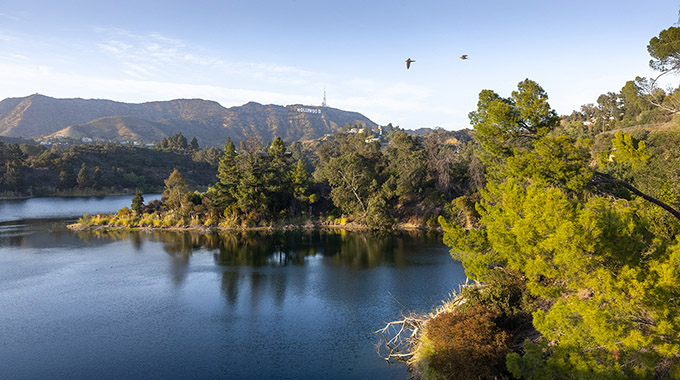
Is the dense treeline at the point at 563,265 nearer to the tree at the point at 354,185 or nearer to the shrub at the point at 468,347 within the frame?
the shrub at the point at 468,347

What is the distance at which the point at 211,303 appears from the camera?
25.8m

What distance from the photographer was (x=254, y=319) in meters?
23.0

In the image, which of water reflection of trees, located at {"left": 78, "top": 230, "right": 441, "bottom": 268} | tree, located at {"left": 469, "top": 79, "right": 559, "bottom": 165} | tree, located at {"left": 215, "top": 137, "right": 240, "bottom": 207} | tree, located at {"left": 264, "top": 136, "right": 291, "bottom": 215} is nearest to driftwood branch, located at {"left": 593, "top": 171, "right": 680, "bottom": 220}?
tree, located at {"left": 469, "top": 79, "right": 559, "bottom": 165}

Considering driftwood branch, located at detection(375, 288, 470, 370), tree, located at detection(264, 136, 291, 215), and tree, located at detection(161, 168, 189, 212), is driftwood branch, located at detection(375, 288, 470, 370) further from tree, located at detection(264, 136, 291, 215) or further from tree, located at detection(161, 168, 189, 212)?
tree, located at detection(161, 168, 189, 212)

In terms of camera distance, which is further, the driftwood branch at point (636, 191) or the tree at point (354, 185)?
the tree at point (354, 185)

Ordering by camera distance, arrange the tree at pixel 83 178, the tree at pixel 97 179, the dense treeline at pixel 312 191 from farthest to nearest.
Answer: the tree at pixel 97 179 → the tree at pixel 83 178 → the dense treeline at pixel 312 191

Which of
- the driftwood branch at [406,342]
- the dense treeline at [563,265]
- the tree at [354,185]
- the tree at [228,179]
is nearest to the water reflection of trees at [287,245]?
the tree at [354,185]

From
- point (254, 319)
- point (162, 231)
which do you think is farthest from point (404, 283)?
point (162, 231)

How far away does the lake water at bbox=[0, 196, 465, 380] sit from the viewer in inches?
704

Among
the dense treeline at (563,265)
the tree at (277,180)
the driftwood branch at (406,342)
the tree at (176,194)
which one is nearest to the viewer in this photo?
the dense treeline at (563,265)

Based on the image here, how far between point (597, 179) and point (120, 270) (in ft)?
111

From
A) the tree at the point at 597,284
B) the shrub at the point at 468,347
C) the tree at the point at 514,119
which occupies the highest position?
the tree at the point at 514,119

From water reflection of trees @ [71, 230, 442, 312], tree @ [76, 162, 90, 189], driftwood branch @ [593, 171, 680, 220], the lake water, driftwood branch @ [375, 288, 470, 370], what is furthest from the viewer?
tree @ [76, 162, 90, 189]

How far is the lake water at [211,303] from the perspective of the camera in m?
17.9
